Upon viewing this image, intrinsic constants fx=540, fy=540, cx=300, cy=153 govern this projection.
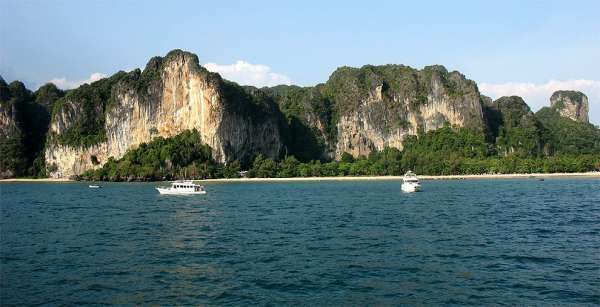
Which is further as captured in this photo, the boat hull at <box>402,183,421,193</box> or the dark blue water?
the boat hull at <box>402,183,421,193</box>

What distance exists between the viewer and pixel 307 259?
29344 millimetres

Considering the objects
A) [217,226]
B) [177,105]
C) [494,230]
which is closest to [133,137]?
[177,105]

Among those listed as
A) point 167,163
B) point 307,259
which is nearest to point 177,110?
point 167,163

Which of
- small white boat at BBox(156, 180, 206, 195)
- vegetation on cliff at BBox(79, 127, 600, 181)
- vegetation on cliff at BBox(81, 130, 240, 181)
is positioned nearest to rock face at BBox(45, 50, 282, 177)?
vegetation on cliff at BBox(81, 130, 240, 181)

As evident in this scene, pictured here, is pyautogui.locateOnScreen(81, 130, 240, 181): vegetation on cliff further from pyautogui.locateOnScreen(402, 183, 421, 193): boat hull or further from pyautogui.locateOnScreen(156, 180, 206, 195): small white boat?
pyautogui.locateOnScreen(402, 183, 421, 193): boat hull

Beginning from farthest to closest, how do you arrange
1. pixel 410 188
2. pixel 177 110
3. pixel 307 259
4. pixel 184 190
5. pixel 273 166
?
pixel 177 110 → pixel 273 166 → pixel 184 190 → pixel 410 188 → pixel 307 259

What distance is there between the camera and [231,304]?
69.2 feet

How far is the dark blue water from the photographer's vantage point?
2227 cm

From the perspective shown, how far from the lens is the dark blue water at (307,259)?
73.0 feet

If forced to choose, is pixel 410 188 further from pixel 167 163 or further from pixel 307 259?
pixel 167 163

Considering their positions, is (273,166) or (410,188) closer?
(410,188)

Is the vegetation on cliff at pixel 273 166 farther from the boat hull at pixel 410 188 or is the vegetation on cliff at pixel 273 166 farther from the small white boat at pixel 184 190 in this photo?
the boat hull at pixel 410 188

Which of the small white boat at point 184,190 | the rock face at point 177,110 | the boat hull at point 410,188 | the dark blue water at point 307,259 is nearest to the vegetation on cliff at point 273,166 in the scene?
the rock face at point 177,110

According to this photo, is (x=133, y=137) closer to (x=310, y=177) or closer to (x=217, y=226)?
(x=310, y=177)
